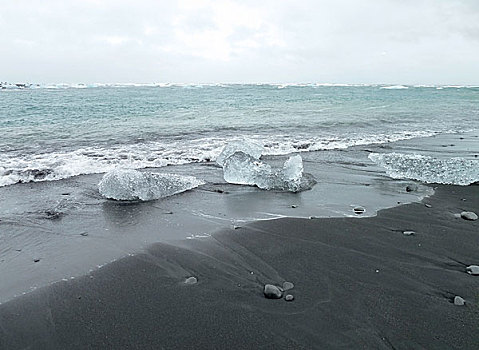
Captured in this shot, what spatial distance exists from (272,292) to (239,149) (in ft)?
21.0

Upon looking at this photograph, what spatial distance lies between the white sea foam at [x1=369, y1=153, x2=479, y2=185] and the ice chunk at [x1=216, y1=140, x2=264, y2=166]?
133 inches

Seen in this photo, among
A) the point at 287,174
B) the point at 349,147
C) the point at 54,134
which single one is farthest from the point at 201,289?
the point at 54,134

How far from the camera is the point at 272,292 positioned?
3404 mm

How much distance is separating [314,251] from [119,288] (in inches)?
91.0

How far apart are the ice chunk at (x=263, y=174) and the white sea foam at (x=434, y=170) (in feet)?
7.82

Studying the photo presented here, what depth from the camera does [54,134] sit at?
15078 millimetres

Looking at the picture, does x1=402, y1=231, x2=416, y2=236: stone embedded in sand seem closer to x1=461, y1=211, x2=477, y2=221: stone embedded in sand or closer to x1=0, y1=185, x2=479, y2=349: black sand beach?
x1=0, y1=185, x2=479, y2=349: black sand beach

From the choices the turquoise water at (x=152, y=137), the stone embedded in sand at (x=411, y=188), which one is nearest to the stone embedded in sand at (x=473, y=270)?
the stone embedded in sand at (x=411, y=188)

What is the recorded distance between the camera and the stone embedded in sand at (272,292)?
338cm

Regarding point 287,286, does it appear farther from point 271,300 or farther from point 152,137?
point 152,137

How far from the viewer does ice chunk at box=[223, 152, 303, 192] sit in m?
7.18

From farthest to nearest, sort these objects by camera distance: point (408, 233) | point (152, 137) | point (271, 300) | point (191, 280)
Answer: point (152, 137), point (408, 233), point (191, 280), point (271, 300)

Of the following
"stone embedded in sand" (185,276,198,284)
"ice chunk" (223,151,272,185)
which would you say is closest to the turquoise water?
"ice chunk" (223,151,272,185)

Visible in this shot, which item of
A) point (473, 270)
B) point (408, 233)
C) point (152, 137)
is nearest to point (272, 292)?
point (473, 270)
